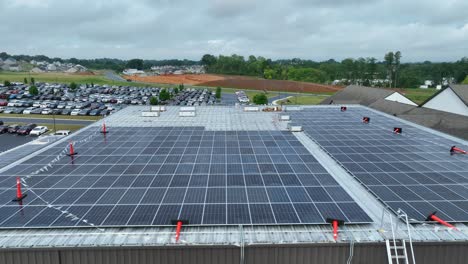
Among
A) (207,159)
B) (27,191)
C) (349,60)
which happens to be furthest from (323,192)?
(349,60)

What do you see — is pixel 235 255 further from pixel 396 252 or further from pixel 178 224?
pixel 396 252

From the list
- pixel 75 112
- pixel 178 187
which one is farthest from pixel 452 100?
pixel 75 112

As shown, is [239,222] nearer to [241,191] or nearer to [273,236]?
[273,236]

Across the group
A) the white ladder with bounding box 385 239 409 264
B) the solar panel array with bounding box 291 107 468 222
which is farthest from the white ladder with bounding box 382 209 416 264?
the solar panel array with bounding box 291 107 468 222

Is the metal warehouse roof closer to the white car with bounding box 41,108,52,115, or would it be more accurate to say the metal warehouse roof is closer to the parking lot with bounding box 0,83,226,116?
the parking lot with bounding box 0,83,226,116

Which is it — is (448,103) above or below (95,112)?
above
